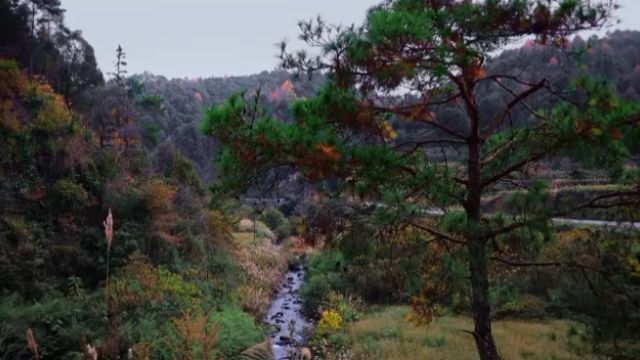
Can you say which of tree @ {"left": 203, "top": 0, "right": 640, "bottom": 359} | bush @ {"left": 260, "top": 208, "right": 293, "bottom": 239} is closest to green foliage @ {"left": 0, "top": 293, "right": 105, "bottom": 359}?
tree @ {"left": 203, "top": 0, "right": 640, "bottom": 359}

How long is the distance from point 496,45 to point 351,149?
251 cm

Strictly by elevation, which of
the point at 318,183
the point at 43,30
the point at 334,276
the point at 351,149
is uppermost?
the point at 43,30

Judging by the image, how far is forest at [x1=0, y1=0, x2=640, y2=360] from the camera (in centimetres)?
611

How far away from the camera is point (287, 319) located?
1741 cm

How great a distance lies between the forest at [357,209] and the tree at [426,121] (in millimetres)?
29

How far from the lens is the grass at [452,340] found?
10893 millimetres

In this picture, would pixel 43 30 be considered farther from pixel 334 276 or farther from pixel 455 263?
pixel 455 263

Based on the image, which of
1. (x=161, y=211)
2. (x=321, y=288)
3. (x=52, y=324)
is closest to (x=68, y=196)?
(x=161, y=211)

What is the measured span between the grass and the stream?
1.73m

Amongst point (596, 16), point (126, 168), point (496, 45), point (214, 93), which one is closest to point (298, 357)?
point (496, 45)

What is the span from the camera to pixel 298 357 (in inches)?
477

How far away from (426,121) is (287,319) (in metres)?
12.1

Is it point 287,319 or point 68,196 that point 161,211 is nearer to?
point 68,196

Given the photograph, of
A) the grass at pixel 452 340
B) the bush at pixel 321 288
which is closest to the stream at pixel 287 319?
the bush at pixel 321 288
